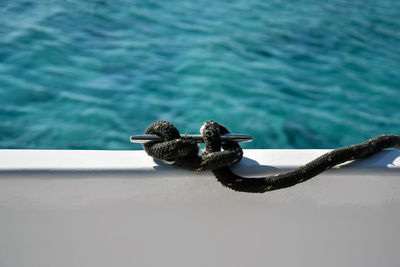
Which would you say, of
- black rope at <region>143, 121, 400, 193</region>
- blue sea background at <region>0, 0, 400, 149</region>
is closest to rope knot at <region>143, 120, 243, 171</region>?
black rope at <region>143, 121, 400, 193</region>

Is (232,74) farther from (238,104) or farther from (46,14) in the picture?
(46,14)

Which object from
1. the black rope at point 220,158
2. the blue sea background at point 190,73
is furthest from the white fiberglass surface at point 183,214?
the blue sea background at point 190,73

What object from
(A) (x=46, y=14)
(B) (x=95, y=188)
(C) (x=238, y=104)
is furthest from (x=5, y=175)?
(A) (x=46, y=14)

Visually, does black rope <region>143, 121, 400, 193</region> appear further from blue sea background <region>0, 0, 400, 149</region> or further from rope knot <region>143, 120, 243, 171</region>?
blue sea background <region>0, 0, 400, 149</region>

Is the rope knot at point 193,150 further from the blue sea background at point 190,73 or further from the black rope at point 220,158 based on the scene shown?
the blue sea background at point 190,73

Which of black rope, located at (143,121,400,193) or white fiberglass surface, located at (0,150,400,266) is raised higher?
black rope, located at (143,121,400,193)

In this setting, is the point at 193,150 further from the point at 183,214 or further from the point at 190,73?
the point at 190,73
